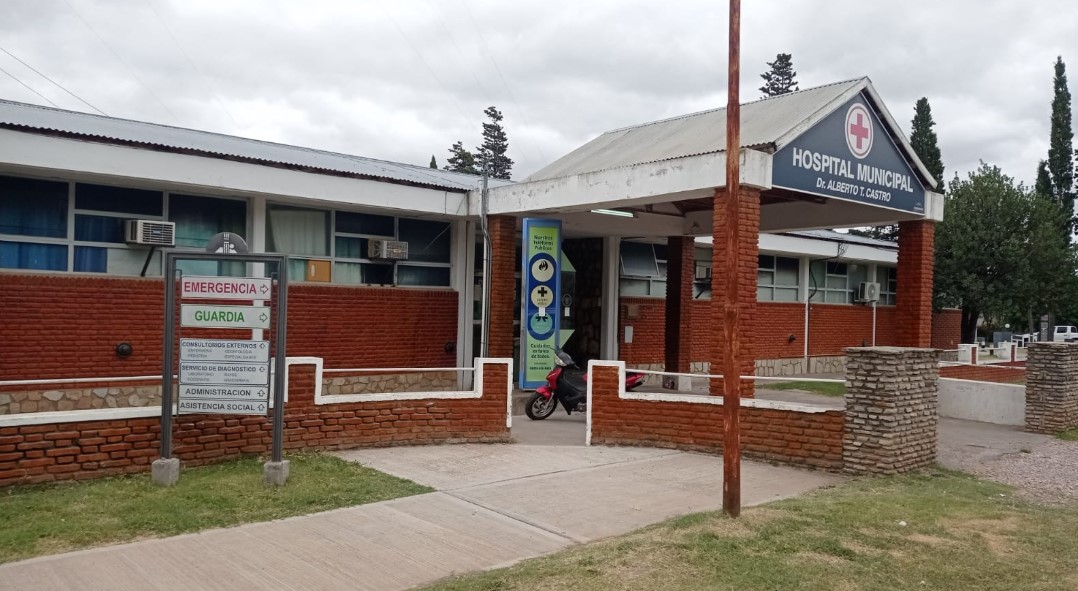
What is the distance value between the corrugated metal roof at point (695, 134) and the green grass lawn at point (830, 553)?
5423 mm

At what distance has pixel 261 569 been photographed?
225 inches

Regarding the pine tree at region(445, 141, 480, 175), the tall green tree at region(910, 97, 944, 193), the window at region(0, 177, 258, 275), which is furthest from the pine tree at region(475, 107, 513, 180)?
the window at region(0, 177, 258, 275)

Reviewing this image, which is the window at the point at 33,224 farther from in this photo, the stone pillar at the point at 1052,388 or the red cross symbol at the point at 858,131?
the stone pillar at the point at 1052,388

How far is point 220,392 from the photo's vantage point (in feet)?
27.2

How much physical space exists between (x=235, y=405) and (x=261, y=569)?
292cm

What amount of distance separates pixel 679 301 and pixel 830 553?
12.6m

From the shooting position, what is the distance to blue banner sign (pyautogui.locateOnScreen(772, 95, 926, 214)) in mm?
11328

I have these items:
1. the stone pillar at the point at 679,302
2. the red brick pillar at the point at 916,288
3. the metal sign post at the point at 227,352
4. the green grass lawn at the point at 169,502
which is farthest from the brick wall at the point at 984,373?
the metal sign post at the point at 227,352

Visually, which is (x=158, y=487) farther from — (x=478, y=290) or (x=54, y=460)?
(x=478, y=290)

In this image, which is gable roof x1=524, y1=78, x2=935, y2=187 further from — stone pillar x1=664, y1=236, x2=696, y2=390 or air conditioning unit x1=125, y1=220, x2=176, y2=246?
air conditioning unit x1=125, y1=220, x2=176, y2=246

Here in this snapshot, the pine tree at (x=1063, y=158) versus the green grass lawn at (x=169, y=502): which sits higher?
the pine tree at (x=1063, y=158)

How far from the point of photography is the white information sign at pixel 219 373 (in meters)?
8.30

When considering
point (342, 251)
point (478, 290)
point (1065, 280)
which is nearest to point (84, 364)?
point (342, 251)

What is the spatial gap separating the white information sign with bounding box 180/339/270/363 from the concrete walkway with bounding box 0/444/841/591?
1.88 meters
